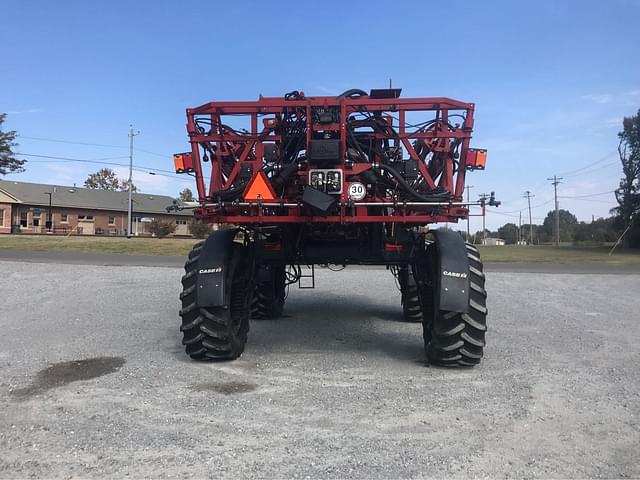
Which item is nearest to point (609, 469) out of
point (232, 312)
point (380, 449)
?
point (380, 449)

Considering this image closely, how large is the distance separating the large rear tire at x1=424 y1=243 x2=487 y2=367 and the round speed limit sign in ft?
4.77

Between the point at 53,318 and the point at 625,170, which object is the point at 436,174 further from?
the point at 625,170

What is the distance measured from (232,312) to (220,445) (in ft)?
10.4

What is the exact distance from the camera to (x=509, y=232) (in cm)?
14938

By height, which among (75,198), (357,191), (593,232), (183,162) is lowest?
(357,191)

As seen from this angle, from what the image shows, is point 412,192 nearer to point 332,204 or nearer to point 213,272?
point 332,204

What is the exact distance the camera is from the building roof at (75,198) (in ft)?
210

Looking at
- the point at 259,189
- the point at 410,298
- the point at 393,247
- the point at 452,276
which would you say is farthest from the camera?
the point at 410,298

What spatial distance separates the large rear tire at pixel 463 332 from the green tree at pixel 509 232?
144693mm

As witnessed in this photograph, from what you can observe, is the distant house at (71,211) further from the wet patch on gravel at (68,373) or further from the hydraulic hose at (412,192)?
the hydraulic hose at (412,192)

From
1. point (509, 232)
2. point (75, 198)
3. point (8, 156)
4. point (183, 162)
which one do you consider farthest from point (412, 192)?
point (509, 232)

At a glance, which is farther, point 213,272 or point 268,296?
point 268,296

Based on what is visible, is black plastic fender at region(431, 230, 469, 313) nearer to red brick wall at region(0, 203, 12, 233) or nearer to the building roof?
the building roof

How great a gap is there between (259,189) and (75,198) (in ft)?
230
